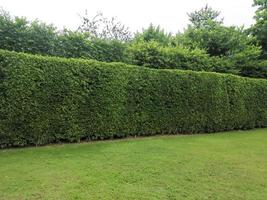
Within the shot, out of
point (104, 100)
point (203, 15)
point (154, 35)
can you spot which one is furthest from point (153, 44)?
point (203, 15)

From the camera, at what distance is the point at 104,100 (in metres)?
8.50

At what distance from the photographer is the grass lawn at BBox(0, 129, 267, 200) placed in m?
4.22

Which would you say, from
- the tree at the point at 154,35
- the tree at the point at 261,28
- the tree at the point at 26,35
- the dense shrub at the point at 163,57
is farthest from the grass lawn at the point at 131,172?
the tree at the point at 261,28

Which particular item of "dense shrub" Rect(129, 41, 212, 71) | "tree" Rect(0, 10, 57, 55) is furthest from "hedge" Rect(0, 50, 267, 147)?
"tree" Rect(0, 10, 57, 55)

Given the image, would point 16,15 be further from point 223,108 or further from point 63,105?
point 223,108

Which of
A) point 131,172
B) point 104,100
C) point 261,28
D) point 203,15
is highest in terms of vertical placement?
point 203,15

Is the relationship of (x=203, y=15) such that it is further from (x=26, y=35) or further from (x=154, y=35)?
(x=26, y=35)

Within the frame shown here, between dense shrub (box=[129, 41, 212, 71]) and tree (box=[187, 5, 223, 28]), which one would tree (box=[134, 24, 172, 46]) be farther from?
tree (box=[187, 5, 223, 28])

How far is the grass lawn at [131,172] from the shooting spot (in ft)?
13.8

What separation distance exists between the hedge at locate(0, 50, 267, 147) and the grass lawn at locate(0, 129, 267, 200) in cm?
59

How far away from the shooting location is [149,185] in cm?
459

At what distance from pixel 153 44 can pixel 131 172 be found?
709 centimetres

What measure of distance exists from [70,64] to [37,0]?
642cm

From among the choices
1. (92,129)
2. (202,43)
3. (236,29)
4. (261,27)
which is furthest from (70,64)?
(261,27)
